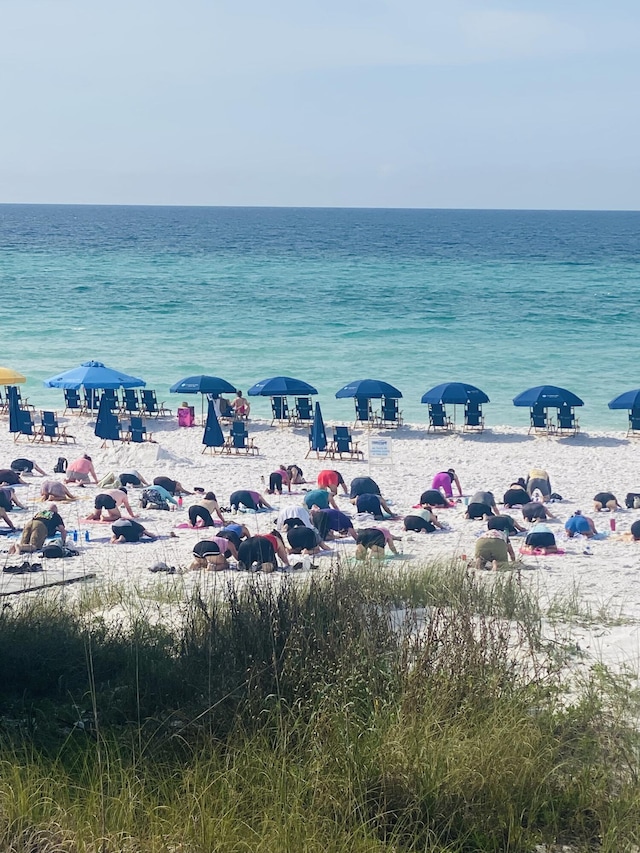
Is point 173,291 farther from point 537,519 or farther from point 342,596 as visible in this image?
point 342,596

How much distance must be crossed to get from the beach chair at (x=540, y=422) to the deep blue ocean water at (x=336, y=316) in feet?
8.45

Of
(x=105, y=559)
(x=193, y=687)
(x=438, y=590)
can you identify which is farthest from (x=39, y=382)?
(x=193, y=687)

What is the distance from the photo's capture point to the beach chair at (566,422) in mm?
19406

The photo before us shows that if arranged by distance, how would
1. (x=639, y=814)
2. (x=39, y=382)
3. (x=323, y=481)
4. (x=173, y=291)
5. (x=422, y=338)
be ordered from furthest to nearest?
(x=173, y=291), (x=422, y=338), (x=39, y=382), (x=323, y=481), (x=639, y=814)

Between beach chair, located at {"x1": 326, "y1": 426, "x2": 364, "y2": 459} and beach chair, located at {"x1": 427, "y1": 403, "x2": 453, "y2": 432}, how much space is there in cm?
268

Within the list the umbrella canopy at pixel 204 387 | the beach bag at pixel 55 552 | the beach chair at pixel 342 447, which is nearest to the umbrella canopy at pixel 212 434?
the beach chair at pixel 342 447

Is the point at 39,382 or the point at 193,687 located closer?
the point at 193,687

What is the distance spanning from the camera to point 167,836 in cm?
306

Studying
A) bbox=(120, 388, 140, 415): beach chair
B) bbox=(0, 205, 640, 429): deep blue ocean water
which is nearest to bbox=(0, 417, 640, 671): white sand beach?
bbox=(120, 388, 140, 415): beach chair

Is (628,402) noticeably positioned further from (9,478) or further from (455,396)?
(9,478)

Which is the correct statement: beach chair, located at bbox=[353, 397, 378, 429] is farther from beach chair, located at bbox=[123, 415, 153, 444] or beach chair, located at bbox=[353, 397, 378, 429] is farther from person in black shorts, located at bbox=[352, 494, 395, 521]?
person in black shorts, located at bbox=[352, 494, 395, 521]

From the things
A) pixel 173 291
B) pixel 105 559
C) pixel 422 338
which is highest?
pixel 173 291

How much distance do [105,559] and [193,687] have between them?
657 cm

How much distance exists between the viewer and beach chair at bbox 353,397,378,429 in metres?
20.3
